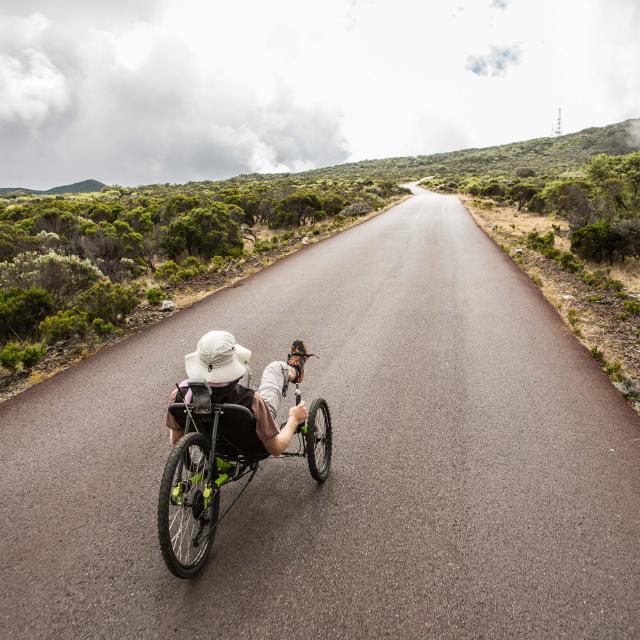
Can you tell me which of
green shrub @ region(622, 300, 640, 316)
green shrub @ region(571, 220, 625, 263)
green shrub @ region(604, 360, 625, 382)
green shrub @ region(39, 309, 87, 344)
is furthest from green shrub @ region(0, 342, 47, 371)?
green shrub @ region(571, 220, 625, 263)

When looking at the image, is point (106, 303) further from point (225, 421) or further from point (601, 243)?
point (601, 243)

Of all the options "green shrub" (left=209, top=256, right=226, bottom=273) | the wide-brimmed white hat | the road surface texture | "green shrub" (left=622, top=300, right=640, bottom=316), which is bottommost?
"green shrub" (left=622, top=300, right=640, bottom=316)

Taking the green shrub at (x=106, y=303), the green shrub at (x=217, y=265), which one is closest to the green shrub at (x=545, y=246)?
the green shrub at (x=217, y=265)

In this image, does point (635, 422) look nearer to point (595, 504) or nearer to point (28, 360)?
point (595, 504)

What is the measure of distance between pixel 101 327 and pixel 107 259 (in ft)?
25.6

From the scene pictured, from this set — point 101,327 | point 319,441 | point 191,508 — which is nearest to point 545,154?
point 101,327

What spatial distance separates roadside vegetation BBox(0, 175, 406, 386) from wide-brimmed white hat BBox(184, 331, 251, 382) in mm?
4674

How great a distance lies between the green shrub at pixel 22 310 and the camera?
25.6 ft

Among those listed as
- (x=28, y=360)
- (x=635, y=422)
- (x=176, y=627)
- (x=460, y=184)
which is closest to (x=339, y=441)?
(x=176, y=627)

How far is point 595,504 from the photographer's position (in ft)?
11.6

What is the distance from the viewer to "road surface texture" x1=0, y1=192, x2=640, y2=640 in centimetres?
263

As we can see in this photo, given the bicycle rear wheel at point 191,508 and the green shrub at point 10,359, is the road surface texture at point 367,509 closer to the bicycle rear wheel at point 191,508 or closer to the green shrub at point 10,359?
the bicycle rear wheel at point 191,508

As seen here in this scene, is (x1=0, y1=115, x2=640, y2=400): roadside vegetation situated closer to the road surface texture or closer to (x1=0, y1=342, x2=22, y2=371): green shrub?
(x1=0, y1=342, x2=22, y2=371): green shrub

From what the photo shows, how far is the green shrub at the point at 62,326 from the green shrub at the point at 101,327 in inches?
6.4
